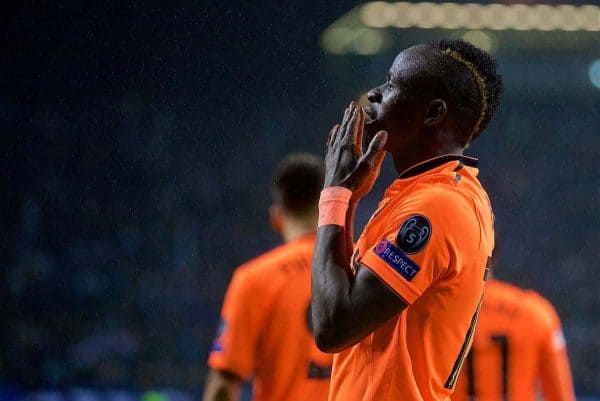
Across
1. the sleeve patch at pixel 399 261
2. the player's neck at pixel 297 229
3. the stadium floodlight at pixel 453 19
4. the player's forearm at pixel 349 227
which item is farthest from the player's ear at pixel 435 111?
the stadium floodlight at pixel 453 19

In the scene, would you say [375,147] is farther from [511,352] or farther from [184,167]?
[184,167]

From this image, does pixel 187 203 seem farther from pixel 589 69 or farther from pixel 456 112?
pixel 456 112

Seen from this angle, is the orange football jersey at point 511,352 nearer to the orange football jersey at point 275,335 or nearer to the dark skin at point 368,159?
the orange football jersey at point 275,335

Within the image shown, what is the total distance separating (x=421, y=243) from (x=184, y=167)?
12599 mm

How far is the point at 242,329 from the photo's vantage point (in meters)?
3.22

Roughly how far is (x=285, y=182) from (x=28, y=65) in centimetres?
1363

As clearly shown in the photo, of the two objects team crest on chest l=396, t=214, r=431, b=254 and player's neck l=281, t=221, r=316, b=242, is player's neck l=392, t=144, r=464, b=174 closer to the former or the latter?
team crest on chest l=396, t=214, r=431, b=254

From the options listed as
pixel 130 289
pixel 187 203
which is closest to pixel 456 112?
pixel 130 289

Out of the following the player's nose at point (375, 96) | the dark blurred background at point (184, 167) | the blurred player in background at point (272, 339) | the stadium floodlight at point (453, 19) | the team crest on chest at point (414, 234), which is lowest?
the blurred player in background at point (272, 339)

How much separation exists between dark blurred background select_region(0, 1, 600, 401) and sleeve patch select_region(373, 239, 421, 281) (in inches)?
339

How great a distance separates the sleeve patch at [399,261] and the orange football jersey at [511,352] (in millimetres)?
1632

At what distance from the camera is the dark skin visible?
71.8 inches

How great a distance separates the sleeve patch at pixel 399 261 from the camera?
1.83 metres

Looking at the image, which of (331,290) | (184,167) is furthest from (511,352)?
(184,167)
